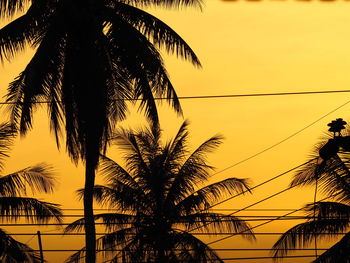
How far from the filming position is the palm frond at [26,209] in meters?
23.3

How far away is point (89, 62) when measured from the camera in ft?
67.3

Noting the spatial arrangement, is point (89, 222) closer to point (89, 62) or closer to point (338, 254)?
point (89, 62)

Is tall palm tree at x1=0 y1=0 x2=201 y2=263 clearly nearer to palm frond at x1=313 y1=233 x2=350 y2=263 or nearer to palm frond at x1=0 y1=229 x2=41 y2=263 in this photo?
palm frond at x1=0 y1=229 x2=41 y2=263

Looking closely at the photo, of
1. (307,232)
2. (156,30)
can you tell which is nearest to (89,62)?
(156,30)

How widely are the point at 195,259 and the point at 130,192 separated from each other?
327cm

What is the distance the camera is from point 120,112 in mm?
20672

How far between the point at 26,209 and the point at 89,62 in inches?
213

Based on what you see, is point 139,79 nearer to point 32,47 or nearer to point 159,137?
point 32,47

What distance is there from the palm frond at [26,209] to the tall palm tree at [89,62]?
2.83 metres

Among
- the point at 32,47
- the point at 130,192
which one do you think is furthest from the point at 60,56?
the point at 130,192

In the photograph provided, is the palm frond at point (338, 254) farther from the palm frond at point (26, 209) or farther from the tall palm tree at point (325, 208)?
the palm frond at point (26, 209)

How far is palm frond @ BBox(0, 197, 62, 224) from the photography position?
2331 cm

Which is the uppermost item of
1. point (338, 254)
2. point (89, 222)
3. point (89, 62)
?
point (89, 62)

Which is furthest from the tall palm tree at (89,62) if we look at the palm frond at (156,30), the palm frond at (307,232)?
the palm frond at (307,232)
